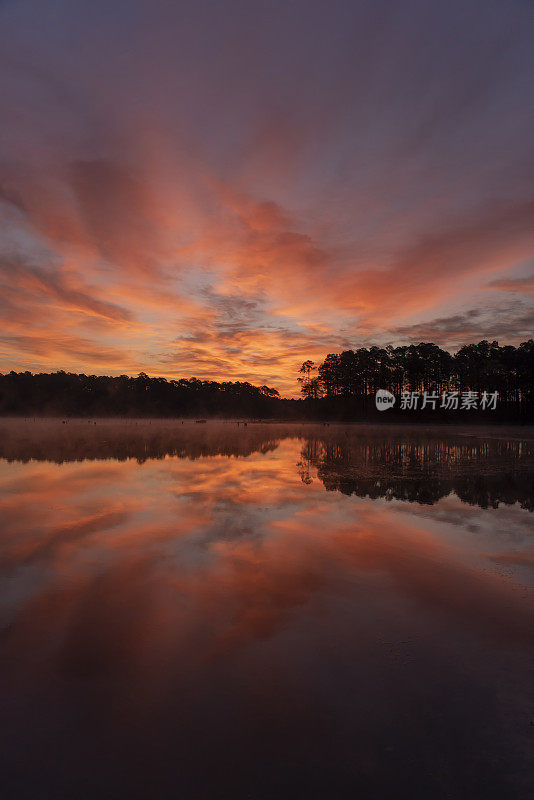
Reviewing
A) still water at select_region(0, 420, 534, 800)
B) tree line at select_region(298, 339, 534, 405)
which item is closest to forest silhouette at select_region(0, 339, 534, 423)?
tree line at select_region(298, 339, 534, 405)

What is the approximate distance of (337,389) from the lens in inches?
5079

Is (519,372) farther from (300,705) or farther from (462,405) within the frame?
(300,705)

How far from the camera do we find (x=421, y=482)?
17.2 metres

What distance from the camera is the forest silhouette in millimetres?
101625

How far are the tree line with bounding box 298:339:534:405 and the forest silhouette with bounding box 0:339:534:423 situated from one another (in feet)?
0.78

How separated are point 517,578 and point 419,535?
8.46 feet

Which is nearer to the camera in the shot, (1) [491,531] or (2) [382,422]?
(1) [491,531]

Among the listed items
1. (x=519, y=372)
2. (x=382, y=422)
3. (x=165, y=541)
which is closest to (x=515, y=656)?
(x=165, y=541)
